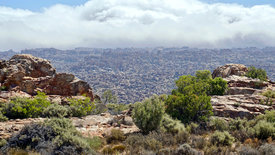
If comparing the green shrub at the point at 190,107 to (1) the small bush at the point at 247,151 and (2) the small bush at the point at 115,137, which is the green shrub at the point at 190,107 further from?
(1) the small bush at the point at 247,151

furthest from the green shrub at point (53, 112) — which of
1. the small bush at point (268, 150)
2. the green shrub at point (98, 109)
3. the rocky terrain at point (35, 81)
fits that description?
the small bush at point (268, 150)

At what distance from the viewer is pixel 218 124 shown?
16125mm

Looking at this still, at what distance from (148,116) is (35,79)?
22776 mm

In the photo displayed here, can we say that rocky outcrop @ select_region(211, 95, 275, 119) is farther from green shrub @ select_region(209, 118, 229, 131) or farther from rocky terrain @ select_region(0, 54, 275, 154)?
green shrub @ select_region(209, 118, 229, 131)

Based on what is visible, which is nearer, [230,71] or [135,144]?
[135,144]

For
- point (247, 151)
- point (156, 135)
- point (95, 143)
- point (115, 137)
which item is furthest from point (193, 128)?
point (95, 143)

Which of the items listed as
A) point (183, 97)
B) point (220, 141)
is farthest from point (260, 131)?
point (183, 97)

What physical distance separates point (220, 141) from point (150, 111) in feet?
17.0

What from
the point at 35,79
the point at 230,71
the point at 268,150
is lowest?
the point at 268,150

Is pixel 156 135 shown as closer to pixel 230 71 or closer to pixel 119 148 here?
pixel 119 148

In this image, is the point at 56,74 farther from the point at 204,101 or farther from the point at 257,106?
the point at 257,106

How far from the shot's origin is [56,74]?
33.1 metres

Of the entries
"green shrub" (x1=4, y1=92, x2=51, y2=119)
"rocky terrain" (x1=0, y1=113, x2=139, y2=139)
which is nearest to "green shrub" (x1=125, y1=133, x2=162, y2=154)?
"rocky terrain" (x1=0, y1=113, x2=139, y2=139)

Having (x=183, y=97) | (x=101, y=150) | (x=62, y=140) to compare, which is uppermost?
(x=183, y=97)
